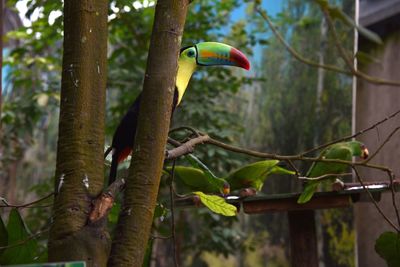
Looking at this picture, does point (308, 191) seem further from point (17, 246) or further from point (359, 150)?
point (17, 246)

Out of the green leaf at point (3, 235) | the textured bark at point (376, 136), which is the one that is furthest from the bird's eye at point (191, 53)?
the green leaf at point (3, 235)

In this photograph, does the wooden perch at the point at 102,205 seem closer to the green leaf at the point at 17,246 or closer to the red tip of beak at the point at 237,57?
the green leaf at the point at 17,246

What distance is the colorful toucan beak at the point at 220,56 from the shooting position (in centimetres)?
206

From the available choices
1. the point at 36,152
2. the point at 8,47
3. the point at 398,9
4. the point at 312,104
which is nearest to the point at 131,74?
the point at 312,104

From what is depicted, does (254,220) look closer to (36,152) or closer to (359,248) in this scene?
(359,248)

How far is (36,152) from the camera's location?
283 inches

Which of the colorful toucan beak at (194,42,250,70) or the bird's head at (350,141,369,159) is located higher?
the colorful toucan beak at (194,42,250,70)

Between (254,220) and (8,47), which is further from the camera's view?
(8,47)

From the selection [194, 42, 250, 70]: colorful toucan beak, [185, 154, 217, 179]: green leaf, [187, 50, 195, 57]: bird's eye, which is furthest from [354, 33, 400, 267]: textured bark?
[185, 154, 217, 179]: green leaf

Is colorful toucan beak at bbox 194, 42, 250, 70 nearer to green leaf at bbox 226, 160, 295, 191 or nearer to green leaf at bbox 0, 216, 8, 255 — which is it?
green leaf at bbox 226, 160, 295, 191

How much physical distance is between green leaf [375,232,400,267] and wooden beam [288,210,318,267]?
0.42 meters

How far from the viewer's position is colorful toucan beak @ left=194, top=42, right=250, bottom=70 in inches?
81.2

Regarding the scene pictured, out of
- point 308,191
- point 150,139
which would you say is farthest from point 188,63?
point 150,139

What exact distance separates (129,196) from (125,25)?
269 cm
